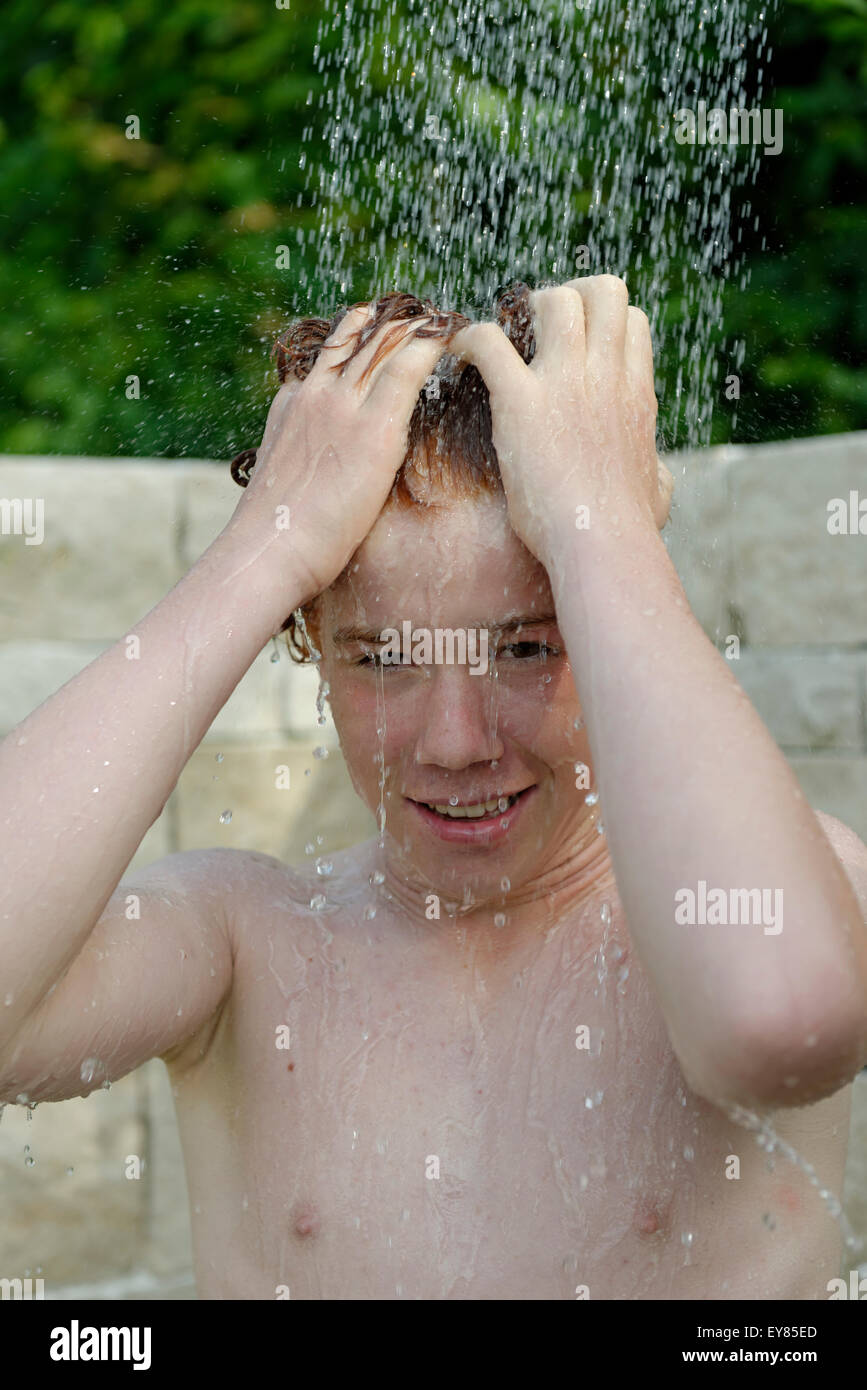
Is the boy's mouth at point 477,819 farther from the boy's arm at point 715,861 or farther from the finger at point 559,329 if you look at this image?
the finger at point 559,329

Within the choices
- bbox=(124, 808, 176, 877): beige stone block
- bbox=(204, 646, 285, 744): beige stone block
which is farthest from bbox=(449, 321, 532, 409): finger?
bbox=(124, 808, 176, 877): beige stone block

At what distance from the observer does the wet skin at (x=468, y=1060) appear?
64.5 inches

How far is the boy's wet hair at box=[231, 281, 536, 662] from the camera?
1.66m

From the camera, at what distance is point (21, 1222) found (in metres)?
2.98

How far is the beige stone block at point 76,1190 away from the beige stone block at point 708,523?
1.68 metres

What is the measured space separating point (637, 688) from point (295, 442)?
22.8 inches

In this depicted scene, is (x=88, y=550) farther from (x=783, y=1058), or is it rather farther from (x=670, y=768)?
(x=783, y=1058)

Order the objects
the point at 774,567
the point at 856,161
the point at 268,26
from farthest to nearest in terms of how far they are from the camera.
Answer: the point at 268,26 → the point at 856,161 → the point at 774,567

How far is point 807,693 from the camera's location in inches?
114

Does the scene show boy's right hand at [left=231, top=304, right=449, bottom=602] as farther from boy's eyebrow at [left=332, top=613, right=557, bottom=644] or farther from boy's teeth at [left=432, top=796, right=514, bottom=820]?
boy's teeth at [left=432, top=796, right=514, bottom=820]

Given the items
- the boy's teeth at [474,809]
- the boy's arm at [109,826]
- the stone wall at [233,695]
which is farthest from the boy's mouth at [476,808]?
the stone wall at [233,695]

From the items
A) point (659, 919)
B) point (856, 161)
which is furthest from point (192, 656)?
point (856, 161)

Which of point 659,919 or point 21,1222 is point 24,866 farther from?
point 21,1222

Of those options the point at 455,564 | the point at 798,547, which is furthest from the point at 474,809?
the point at 798,547
